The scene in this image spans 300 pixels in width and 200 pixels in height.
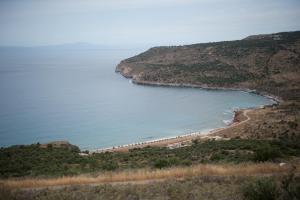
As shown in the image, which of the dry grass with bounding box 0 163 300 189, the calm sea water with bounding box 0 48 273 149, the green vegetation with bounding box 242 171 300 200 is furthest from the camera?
the calm sea water with bounding box 0 48 273 149

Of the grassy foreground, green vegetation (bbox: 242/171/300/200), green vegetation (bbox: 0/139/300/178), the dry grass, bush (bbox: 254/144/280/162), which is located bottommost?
green vegetation (bbox: 0/139/300/178)

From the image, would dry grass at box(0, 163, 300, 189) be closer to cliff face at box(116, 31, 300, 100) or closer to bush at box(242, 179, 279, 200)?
bush at box(242, 179, 279, 200)

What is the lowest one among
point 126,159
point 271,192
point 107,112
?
point 107,112

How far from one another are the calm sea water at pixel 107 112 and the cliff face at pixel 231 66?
19.0 feet

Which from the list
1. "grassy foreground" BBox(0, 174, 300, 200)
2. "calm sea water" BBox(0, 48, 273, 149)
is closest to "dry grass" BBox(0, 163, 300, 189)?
"grassy foreground" BBox(0, 174, 300, 200)

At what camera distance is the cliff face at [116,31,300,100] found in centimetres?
→ 8438

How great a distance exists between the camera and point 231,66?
331 feet

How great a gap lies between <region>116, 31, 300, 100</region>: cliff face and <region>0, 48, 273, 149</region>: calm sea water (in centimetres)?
580

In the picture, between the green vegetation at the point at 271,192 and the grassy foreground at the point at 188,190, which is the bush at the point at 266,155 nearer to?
the grassy foreground at the point at 188,190

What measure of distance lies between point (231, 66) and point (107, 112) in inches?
1816

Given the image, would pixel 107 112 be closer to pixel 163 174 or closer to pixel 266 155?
pixel 266 155

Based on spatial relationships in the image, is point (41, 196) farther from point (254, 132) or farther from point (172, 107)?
point (172, 107)

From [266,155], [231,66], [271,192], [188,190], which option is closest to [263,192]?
[271,192]

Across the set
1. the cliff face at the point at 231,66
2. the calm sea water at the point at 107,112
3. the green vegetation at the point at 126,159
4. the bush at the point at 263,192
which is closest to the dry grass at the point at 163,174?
the bush at the point at 263,192
